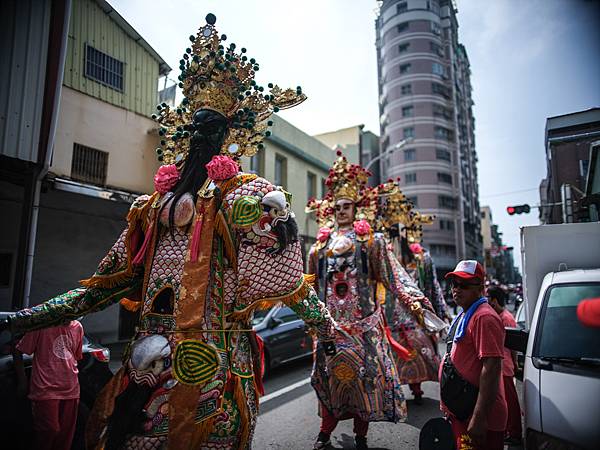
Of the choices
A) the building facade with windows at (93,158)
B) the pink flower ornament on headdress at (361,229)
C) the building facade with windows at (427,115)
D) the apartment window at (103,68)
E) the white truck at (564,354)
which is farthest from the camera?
the building facade with windows at (427,115)

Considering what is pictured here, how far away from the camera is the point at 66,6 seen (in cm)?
575

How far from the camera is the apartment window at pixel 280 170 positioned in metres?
17.4

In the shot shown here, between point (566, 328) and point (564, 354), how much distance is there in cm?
22

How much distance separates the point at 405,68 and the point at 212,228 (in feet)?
147

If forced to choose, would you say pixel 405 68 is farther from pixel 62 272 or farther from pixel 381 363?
pixel 381 363

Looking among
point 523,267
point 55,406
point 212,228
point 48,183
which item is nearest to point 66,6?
point 48,183

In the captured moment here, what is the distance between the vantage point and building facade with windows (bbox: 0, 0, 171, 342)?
916 centimetres

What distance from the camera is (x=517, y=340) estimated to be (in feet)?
10.8

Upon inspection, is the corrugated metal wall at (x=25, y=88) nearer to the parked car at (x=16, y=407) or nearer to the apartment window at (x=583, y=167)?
the parked car at (x=16, y=407)

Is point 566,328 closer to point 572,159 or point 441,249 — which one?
point 572,159

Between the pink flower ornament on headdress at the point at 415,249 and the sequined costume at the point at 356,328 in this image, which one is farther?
the pink flower ornament on headdress at the point at 415,249

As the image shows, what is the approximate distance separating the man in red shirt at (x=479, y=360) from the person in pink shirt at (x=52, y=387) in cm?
296

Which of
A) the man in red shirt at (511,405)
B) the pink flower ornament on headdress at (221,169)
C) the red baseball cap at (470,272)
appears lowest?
the man in red shirt at (511,405)

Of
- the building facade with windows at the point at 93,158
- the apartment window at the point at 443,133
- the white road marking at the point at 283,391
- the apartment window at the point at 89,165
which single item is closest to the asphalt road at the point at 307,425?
the white road marking at the point at 283,391
